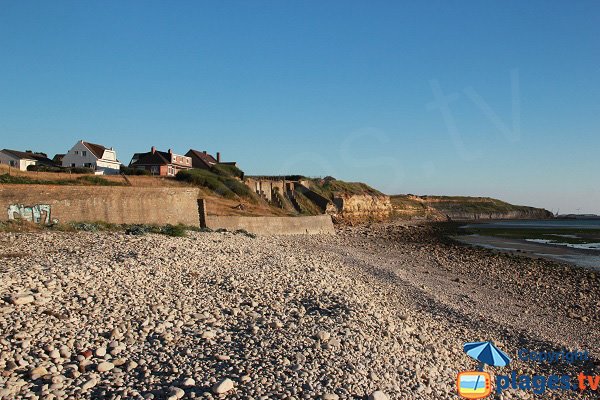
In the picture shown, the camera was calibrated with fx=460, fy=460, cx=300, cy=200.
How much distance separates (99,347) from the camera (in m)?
7.99

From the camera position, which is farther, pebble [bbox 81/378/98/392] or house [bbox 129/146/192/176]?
house [bbox 129/146/192/176]

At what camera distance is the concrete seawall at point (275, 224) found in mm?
31297

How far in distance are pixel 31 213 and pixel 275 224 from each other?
17.3 meters

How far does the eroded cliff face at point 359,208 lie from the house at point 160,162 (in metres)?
21.6

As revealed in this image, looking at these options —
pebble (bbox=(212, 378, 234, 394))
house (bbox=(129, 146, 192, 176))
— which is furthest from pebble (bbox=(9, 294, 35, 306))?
house (bbox=(129, 146, 192, 176))

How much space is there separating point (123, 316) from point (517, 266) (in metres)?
23.3

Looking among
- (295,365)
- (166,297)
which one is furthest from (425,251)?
(295,365)

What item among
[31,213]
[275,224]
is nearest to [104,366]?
[31,213]

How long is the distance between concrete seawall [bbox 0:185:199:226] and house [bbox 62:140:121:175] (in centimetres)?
1989

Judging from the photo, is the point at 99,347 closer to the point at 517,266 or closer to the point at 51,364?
the point at 51,364

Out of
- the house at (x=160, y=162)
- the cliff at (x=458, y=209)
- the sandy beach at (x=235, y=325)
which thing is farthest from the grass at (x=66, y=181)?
the cliff at (x=458, y=209)

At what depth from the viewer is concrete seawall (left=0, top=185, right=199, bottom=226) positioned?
75.7ft

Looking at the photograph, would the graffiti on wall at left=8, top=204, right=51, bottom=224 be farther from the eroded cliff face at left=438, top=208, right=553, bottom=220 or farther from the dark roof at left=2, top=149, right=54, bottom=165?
the eroded cliff face at left=438, top=208, right=553, bottom=220

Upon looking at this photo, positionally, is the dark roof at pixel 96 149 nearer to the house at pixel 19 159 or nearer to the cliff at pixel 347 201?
the house at pixel 19 159
